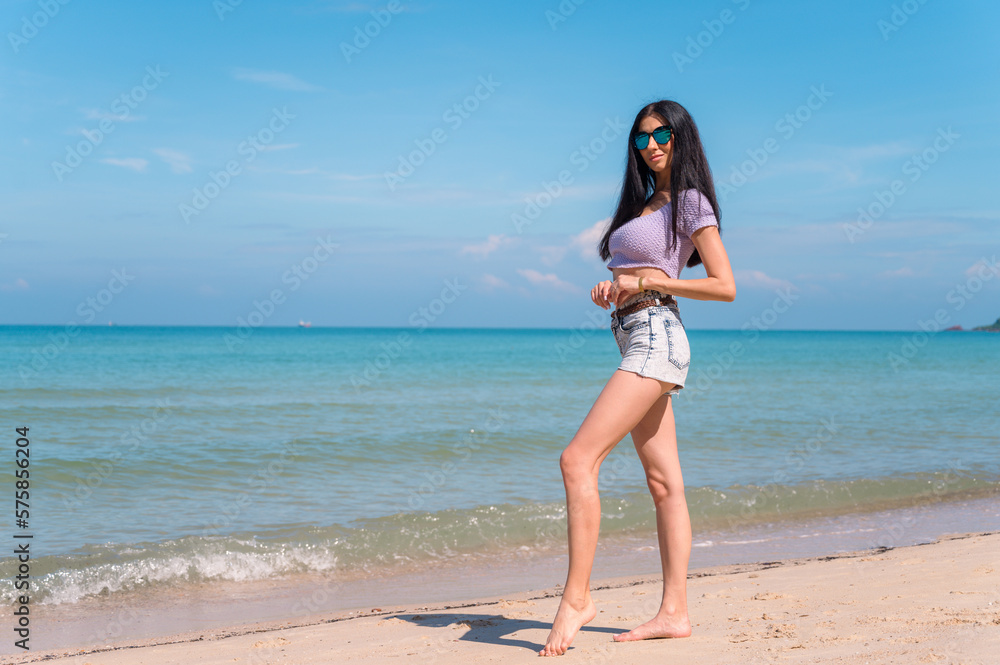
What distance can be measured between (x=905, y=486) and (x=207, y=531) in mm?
7318

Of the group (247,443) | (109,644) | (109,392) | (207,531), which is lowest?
(109,644)

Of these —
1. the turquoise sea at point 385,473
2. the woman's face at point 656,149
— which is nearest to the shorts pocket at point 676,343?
the woman's face at point 656,149

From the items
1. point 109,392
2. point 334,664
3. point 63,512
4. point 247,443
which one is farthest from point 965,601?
point 109,392

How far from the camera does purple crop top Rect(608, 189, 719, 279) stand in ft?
9.68

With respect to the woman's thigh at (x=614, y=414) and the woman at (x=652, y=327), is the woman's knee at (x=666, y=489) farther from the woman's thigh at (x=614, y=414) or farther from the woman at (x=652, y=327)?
the woman's thigh at (x=614, y=414)

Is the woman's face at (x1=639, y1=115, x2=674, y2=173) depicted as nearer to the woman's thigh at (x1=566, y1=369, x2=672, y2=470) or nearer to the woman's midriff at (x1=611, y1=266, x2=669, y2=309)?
the woman's midriff at (x1=611, y1=266, x2=669, y2=309)

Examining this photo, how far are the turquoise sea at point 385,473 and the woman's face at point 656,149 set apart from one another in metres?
4.13

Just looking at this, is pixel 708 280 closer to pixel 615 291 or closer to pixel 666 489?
pixel 615 291

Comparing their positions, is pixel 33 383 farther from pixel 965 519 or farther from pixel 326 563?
pixel 965 519

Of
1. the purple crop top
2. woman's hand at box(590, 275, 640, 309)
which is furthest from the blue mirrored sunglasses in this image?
woman's hand at box(590, 275, 640, 309)

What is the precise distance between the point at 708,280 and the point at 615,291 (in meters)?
0.35

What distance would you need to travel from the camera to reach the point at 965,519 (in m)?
7.26

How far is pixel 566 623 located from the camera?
118 inches

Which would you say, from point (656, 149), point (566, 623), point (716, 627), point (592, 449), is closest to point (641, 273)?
point (656, 149)
